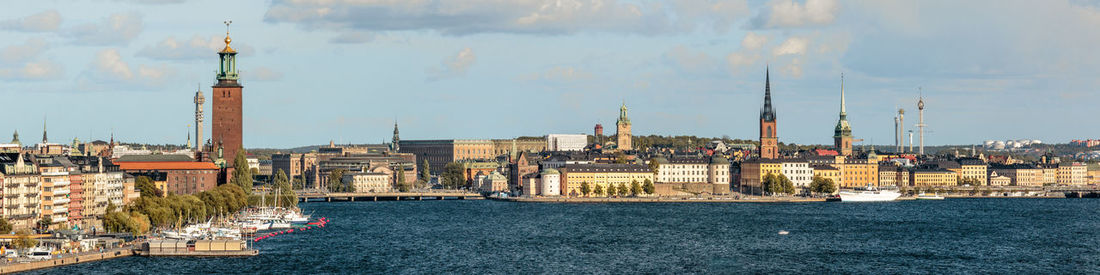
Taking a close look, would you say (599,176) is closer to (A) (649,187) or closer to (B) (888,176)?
(A) (649,187)

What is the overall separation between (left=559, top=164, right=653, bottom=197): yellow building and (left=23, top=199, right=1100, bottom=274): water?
30096 millimetres

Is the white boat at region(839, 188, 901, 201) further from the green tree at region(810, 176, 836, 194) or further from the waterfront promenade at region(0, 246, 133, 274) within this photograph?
the waterfront promenade at region(0, 246, 133, 274)

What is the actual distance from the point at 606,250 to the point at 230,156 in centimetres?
6292

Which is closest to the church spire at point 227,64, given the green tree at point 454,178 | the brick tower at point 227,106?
the brick tower at point 227,106

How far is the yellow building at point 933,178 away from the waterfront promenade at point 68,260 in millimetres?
141154

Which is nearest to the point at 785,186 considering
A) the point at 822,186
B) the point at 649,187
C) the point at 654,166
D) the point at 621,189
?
the point at 822,186

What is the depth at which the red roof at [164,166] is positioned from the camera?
401ft

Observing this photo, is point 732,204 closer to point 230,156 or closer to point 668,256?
point 230,156

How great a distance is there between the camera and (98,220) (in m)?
86.4

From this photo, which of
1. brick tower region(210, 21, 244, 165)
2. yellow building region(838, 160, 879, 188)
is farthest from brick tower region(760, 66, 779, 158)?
A: brick tower region(210, 21, 244, 165)

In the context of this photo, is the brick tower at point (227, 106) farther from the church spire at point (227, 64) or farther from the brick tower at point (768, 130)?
the brick tower at point (768, 130)

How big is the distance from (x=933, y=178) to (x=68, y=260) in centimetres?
15007

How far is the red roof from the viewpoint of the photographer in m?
122

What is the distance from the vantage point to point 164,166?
123562 millimetres
